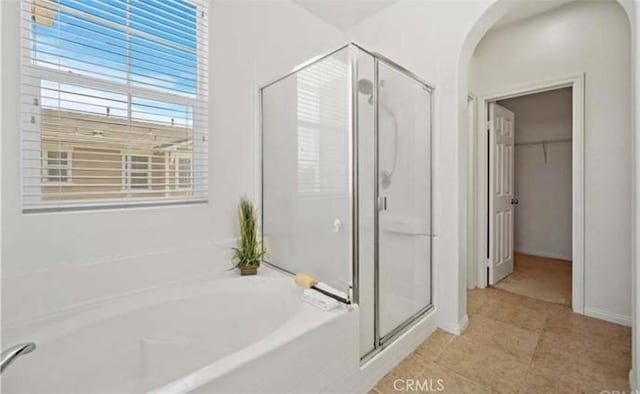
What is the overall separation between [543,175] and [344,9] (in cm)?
380

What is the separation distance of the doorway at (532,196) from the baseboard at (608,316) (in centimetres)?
7

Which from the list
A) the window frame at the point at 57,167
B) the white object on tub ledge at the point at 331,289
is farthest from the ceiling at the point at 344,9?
the white object on tub ledge at the point at 331,289

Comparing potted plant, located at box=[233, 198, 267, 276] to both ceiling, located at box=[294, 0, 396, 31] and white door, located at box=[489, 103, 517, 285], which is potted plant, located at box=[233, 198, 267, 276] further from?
white door, located at box=[489, 103, 517, 285]

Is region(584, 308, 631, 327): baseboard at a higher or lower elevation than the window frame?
lower

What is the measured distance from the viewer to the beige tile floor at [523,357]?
1.61 metres

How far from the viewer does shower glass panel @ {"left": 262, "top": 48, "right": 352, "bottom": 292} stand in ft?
5.32

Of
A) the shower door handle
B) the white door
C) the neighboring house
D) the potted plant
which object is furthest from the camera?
the white door

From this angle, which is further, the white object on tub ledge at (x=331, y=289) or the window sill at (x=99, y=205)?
the white object on tub ledge at (x=331, y=289)

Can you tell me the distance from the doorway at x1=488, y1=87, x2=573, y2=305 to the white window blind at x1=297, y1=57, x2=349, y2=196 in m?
2.21

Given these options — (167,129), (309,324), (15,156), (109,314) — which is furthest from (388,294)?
(15,156)

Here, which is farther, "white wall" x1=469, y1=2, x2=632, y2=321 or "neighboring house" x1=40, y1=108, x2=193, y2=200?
"white wall" x1=469, y1=2, x2=632, y2=321

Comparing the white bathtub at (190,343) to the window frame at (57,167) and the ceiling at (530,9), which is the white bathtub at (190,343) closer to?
the window frame at (57,167)

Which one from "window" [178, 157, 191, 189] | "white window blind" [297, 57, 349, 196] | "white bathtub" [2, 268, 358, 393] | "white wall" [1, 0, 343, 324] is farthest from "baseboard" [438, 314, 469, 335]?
"window" [178, 157, 191, 189]

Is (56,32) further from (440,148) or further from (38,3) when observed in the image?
(440,148)
